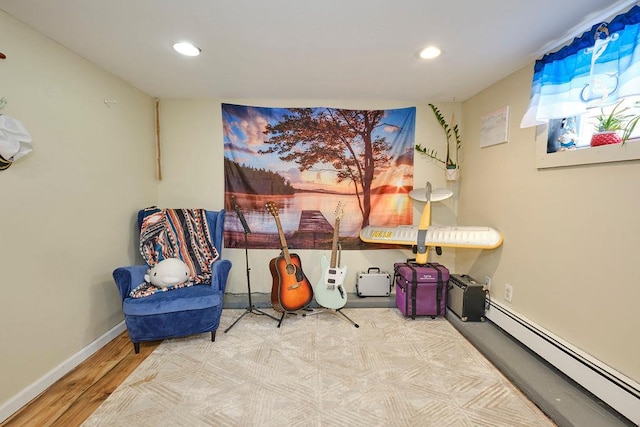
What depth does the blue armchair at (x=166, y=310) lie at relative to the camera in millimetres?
2004

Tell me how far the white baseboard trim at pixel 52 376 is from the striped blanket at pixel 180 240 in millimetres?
635

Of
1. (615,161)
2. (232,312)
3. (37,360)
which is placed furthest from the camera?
(232,312)

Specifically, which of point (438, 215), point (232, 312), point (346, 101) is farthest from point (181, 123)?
point (438, 215)

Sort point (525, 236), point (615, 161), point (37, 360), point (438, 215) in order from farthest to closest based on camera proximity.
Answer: point (438, 215)
point (525, 236)
point (37, 360)
point (615, 161)

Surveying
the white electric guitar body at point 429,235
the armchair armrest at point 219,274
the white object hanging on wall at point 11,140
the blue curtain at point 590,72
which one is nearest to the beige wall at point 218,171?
the white electric guitar body at point 429,235

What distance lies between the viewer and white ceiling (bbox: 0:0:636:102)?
1.40 metres

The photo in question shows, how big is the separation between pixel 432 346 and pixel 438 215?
1.42 m

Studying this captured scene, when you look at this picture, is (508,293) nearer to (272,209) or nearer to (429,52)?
(429,52)

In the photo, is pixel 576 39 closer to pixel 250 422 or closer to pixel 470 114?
pixel 470 114

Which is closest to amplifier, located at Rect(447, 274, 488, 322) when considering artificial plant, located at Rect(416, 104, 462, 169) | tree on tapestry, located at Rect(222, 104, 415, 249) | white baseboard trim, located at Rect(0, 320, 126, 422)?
tree on tapestry, located at Rect(222, 104, 415, 249)

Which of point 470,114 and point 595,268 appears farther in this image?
point 470,114

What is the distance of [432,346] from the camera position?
7.07 feet

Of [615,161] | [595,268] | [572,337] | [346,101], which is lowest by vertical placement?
[572,337]

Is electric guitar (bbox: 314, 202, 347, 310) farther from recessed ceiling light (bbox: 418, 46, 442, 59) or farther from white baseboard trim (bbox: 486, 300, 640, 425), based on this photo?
recessed ceiling light (bbox: 418, 46, 442, 59)
